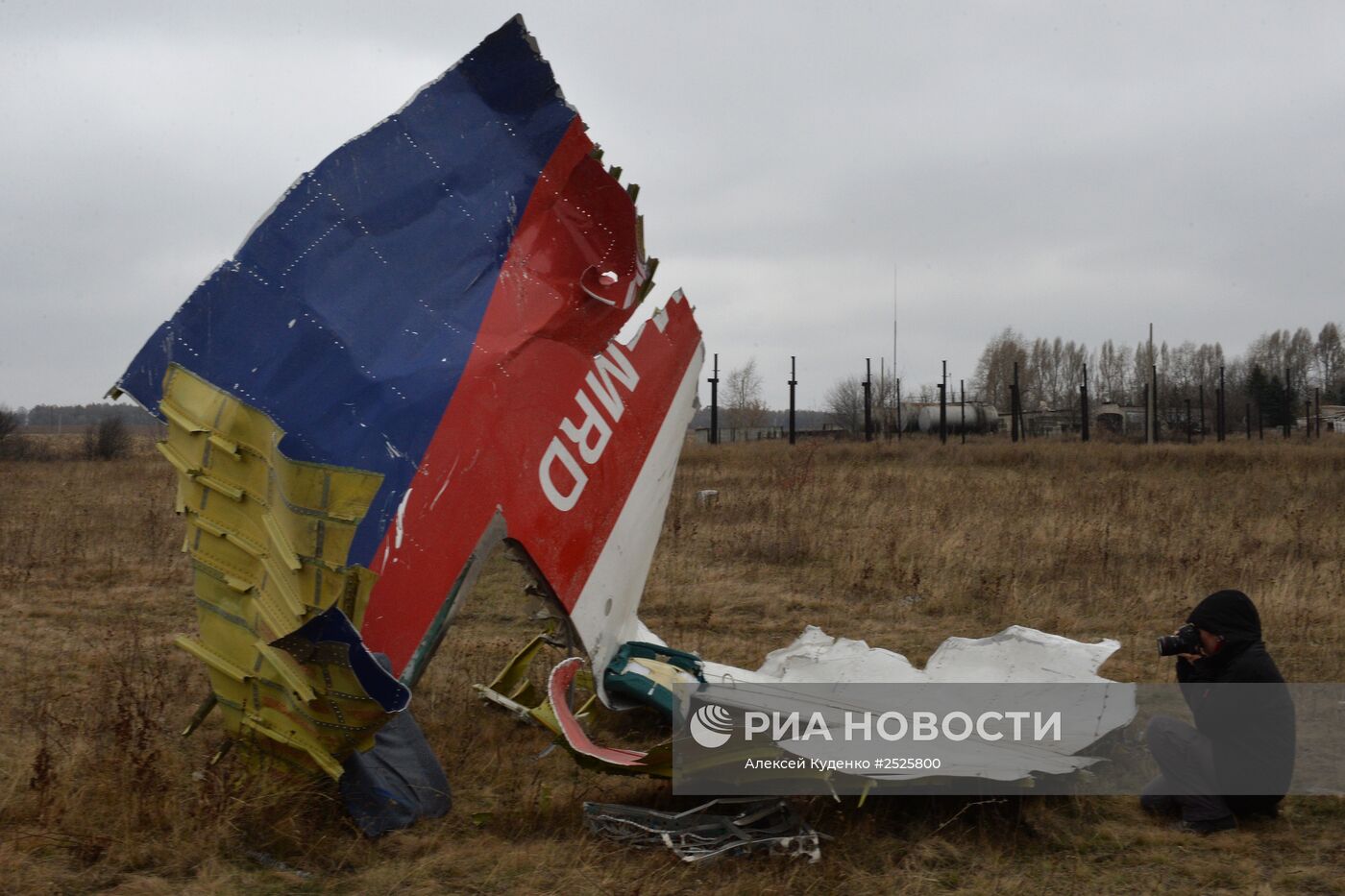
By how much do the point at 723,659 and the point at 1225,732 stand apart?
391 centimetres

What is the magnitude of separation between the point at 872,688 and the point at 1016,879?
4.76ft

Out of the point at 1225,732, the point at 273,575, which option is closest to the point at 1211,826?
the point at 1225,732

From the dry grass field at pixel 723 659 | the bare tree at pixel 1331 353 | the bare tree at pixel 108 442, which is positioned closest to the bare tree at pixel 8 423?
the bare tree at pixel 108 442

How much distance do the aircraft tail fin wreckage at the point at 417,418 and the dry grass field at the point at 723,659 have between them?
428 millimetres

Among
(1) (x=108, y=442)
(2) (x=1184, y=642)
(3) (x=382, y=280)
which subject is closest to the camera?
(3) (x=382, y=280)

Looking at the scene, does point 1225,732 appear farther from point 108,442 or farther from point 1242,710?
point 108,442

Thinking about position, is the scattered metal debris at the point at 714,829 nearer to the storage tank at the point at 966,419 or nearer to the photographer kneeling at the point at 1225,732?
the photographer kneeling at the point at 1225,732

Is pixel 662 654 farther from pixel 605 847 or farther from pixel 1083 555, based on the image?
pixel 1083 555

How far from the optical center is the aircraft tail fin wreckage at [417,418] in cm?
414

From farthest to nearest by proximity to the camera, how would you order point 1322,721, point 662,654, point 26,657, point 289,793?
point 26,657, point 1322,721, point 662,654, point 289,793

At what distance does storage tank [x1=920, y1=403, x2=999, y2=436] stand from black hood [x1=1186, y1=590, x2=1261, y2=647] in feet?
116

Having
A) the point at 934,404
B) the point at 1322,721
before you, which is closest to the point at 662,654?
the point at 1322,721

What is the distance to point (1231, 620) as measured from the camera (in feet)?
17.4

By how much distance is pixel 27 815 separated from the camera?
15.4ft
